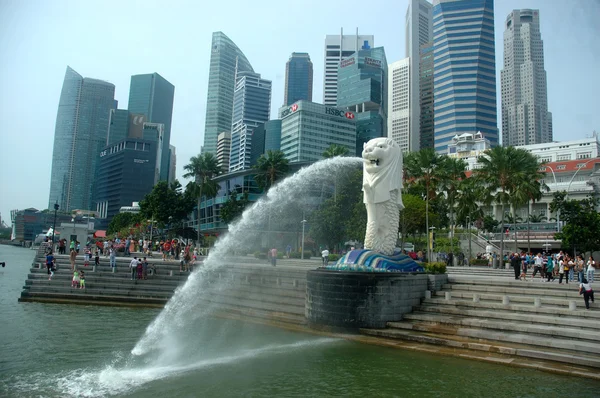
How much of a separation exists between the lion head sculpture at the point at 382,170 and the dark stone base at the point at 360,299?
364 cm

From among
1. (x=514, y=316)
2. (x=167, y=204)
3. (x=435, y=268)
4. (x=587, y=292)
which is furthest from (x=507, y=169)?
(x=167, y=204)

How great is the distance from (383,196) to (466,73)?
478ft

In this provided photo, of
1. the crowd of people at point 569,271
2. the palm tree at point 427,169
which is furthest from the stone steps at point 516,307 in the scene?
the palm tree at point 427,169

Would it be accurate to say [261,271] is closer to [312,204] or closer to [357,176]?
[357,176]

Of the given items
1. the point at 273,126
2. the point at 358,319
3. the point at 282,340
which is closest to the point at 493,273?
the point at 358,319

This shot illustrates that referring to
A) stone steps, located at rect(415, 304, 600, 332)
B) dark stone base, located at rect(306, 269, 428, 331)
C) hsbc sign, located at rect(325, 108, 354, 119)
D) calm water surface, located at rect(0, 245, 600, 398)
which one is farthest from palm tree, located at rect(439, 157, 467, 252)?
hsbc sign, located at rect(325, 108, 354, 119)

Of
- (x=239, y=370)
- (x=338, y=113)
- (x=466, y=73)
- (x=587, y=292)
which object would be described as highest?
(x=466, y=73)

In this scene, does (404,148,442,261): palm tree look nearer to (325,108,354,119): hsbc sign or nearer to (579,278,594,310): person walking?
(579,278,594,310): person walking

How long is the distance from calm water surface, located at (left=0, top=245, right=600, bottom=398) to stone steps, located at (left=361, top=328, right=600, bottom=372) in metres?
1.07

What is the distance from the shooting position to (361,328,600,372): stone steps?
Result: 12.9 m

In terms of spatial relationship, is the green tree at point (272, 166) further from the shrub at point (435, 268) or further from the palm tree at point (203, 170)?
the shrub at point (435, 268)

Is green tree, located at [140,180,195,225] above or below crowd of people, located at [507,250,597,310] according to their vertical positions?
above

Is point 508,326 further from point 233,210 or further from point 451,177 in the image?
point 233,210

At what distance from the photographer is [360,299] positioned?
57.5 feet
